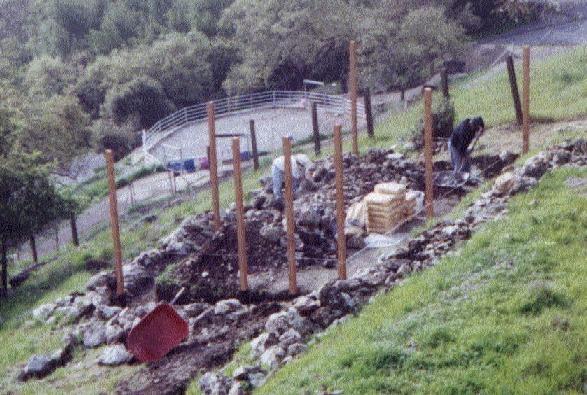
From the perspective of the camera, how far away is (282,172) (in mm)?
19141

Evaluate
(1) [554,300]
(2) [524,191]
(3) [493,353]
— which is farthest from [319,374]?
(2) [524,191]

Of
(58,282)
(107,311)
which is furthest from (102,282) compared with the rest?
(58,282)

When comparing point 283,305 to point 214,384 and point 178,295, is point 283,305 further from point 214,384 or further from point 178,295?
point 214,384

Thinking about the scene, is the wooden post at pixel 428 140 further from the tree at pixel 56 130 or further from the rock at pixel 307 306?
the tree at pixel 56 130

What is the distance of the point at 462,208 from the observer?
50.8ft

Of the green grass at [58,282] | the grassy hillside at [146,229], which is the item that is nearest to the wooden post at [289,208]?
the grassy hillside at [146,229]

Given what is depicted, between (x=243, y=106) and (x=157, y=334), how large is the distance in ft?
115

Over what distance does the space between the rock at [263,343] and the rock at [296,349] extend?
459mm

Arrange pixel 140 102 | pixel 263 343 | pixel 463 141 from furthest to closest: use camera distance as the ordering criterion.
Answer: pixel 140 102 → pixel 463 141 → pixel 263 343

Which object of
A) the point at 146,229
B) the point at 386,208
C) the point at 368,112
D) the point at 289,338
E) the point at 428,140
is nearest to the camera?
the point at 289,338

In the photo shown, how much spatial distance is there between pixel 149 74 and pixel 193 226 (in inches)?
1373

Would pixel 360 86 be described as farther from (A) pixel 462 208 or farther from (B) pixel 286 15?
(A) pixel 462 208

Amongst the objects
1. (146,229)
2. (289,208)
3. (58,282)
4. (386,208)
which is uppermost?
(289,208)

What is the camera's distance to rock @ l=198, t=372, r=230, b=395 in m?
10.3
